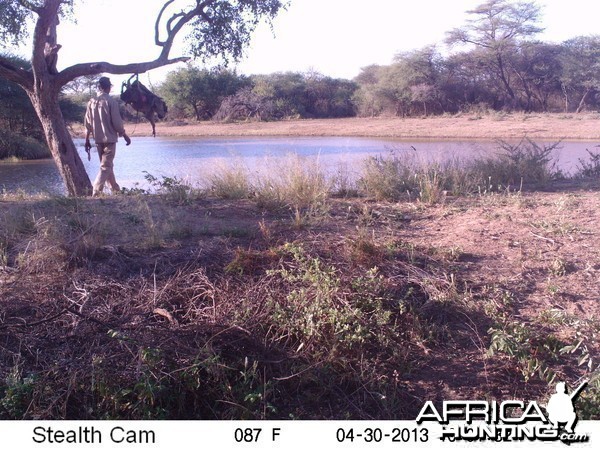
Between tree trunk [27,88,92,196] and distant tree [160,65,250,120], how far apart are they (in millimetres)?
25149

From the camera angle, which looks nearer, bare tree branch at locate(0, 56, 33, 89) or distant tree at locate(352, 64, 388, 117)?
bare tree branch at locate(0, 56, 33, 89)

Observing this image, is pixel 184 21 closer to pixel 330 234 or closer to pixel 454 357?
pixel 330 234

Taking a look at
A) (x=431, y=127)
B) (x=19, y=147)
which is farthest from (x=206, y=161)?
(x=431, y=127)

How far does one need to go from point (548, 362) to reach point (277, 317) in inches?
69.4

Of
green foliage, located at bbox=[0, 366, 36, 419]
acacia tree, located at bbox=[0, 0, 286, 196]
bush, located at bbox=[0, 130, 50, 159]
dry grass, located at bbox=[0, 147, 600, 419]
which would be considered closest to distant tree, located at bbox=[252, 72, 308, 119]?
bush, located at bbox=[0, 130, 50, 159]

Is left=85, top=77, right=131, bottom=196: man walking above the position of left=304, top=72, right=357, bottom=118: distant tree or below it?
below

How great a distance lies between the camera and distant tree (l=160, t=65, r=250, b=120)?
115 feet

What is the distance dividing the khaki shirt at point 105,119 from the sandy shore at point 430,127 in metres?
14.7

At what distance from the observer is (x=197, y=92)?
35.6 meters

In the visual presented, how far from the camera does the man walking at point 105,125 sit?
933cm

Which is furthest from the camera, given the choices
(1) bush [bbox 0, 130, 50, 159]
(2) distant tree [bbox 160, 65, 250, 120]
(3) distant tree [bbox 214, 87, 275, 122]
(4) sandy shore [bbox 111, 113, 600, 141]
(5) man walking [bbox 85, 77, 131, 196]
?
(2) distant tree [bbox 160, 65, 250, 120]
